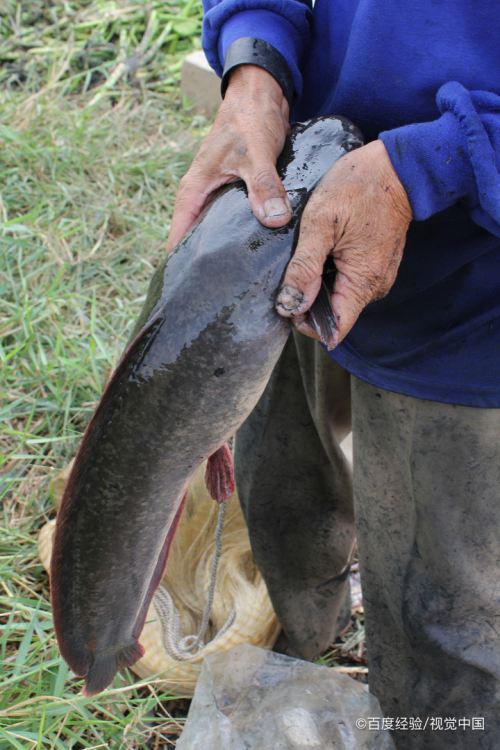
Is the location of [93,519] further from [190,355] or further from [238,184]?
[238,184]

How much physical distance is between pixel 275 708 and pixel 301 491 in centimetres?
60

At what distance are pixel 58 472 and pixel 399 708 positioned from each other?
5.15ft

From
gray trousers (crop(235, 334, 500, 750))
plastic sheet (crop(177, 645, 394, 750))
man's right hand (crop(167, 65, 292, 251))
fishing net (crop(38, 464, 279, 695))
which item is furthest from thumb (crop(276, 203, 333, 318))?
fishing net (crop(38, 464, 279, 695))

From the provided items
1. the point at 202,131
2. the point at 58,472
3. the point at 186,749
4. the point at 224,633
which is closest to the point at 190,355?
the point at 186,749

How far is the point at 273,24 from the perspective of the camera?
6.21 ft

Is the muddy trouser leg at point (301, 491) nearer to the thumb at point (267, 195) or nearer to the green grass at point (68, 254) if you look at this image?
the green grass at point (68, 254)

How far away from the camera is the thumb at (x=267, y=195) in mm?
1609

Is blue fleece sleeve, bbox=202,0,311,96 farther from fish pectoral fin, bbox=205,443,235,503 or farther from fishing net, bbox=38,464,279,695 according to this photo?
fishing net, bbox=38,464,279,695

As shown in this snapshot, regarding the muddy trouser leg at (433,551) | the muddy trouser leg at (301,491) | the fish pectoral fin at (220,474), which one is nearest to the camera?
the muddy trouser leg at (433,551)

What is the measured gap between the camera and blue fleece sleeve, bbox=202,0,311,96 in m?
1.89

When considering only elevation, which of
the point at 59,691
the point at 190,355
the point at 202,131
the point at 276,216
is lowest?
the point at 202,131

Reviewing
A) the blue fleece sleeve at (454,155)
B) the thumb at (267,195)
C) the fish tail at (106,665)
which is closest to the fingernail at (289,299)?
the thumb at (267,195)

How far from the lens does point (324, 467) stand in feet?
8.26

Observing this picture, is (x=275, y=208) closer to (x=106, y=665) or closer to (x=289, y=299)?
(x=289, y=299)
